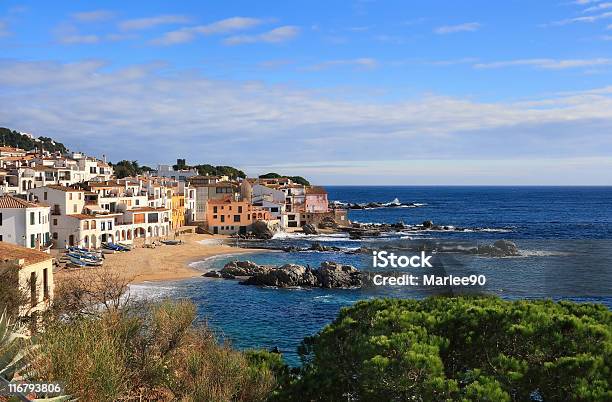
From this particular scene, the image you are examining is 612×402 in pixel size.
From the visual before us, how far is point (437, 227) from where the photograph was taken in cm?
8856

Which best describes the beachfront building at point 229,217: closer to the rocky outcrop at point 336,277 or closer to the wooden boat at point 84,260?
the wooden boat at point 84,260

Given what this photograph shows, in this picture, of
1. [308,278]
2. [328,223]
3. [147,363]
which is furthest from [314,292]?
[328,223]

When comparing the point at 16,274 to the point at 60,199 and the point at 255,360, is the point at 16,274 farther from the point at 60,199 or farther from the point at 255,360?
the point at 60,199

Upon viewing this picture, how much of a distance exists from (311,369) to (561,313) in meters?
4.83

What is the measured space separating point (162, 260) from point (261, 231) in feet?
81.9

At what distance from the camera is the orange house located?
75.4m

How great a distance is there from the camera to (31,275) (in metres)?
19.3

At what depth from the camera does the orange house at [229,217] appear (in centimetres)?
7538

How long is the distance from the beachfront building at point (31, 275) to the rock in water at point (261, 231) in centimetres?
5238

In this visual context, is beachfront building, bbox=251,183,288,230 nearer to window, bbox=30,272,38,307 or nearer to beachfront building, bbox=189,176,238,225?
beachfront building, bbox=189,176,238,225

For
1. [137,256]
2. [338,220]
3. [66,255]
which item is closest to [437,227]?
[338,220]

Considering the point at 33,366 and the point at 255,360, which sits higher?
the point at 33,366

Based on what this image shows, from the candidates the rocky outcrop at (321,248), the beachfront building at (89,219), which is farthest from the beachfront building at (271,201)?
the beachfront building at (89,219)

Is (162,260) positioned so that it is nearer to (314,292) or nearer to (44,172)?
(314,292)
